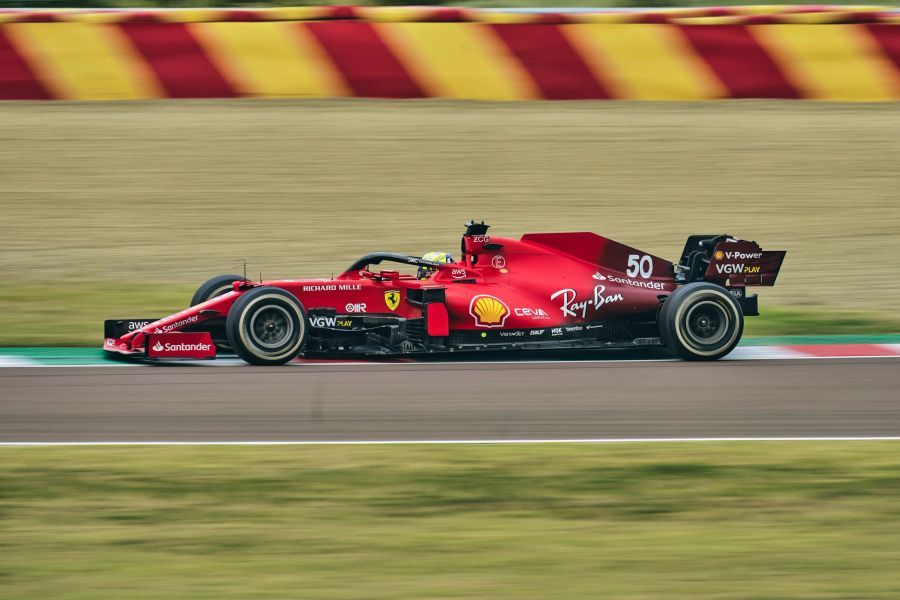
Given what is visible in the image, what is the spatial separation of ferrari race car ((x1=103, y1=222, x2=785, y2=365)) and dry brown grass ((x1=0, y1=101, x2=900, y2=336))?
3.12 m

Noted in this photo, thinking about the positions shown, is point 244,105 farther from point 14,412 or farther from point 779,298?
point 14,412

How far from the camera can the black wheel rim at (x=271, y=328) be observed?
10.1 metres

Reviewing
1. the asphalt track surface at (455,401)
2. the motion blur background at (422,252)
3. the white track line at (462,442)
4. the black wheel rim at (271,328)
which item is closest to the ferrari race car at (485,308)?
the black wheel rim at (271,328)

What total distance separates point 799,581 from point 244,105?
39.3ft

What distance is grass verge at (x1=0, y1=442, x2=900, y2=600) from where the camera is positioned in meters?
5.20

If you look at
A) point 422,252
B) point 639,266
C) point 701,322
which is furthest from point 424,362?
point 422,252

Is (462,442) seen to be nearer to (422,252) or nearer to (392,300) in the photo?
(392,300)

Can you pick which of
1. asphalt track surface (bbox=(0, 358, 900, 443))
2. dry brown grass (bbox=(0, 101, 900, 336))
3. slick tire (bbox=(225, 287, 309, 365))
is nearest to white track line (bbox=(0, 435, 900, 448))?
asphalt track surface (bbox=(0, 358, 900, 443))

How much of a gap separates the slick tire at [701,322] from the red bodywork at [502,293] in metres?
0.28

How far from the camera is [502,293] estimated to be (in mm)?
10508

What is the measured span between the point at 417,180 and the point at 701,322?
19.0ft

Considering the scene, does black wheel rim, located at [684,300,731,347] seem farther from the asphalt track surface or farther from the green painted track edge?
the green painted track edge

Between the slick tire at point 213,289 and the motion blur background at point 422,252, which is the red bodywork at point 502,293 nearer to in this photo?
the slick tire at point 213,289

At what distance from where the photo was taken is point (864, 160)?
53.6 feet
